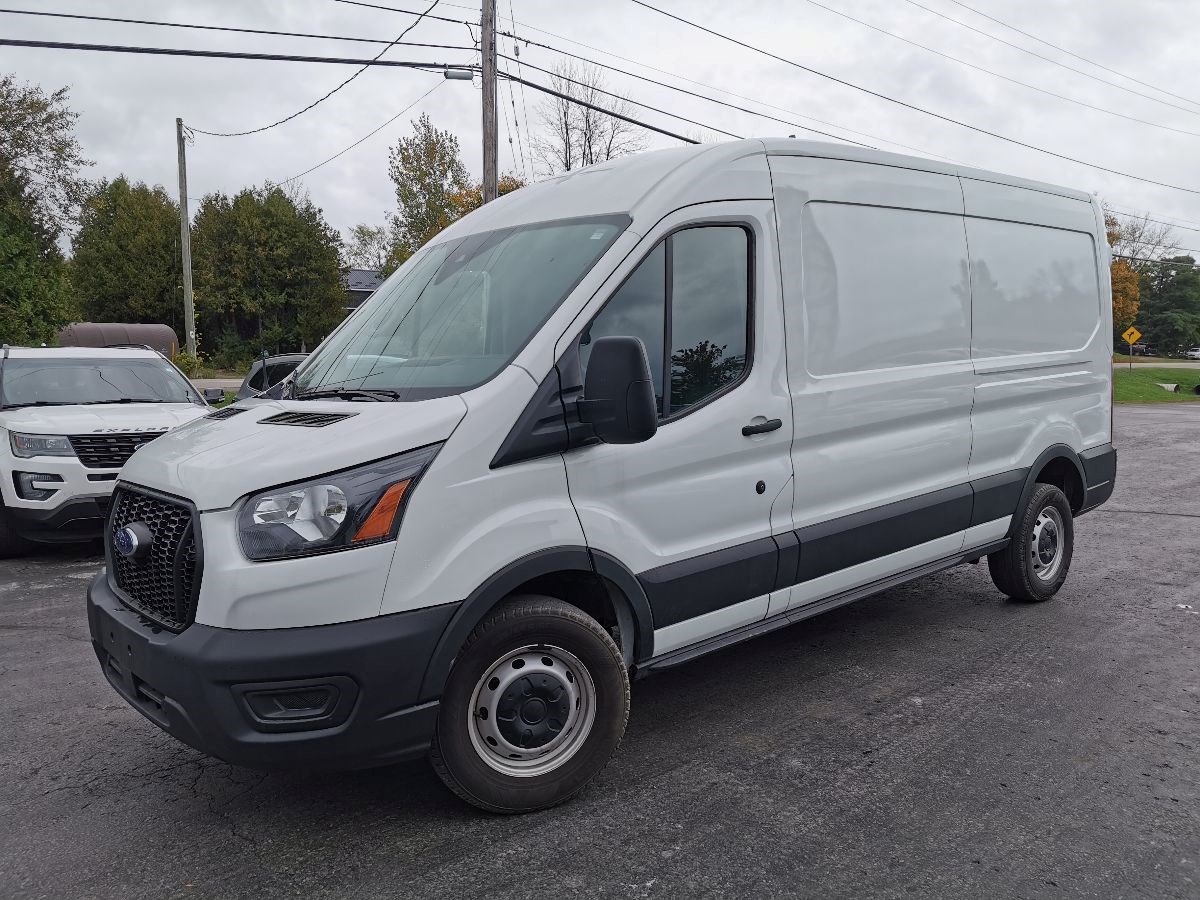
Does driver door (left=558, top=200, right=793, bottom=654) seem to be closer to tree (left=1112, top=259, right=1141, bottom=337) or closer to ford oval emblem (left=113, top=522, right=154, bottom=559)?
ford oval emblem (left=113, top=522, right=154, bottom=559)

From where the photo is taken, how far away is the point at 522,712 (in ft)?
10.7

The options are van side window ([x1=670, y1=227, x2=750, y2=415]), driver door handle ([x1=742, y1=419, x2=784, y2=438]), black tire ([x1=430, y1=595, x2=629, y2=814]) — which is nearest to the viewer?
black tire ([x1=430, y1=595, x2=629, y2=814])

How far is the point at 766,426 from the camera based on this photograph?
3953 mm

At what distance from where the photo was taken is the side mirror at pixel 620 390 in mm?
3150

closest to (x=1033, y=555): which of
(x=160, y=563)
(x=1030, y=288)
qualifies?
(x=1030, y=288)

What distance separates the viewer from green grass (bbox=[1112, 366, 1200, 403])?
1417 inches

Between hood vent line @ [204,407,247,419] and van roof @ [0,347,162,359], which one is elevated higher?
van roof @ [0,347,162,359]

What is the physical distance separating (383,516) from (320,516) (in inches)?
7.4

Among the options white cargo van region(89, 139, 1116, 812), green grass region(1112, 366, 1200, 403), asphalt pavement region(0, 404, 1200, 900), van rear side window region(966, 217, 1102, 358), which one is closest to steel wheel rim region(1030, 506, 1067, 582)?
asphalt pavement region(0, 404, 1200, 900)

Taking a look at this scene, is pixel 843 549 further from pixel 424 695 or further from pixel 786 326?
pixel 424 695

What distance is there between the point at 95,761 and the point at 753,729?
271 cm

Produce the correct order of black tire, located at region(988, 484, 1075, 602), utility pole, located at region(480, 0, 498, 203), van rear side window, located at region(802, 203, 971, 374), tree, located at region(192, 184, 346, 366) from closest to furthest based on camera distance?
van rear side window, located at region(802, 203, 971, 374), black tire, located at region(988, 484, 1075, 602), utility pole, located at region(480, 0, 498, 203), tree, located at region(192, 184, 346, 366)

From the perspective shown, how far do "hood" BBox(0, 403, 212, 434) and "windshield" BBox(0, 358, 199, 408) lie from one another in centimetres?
25

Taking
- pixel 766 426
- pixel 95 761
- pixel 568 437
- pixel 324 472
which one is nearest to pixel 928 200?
pixel 766 426
